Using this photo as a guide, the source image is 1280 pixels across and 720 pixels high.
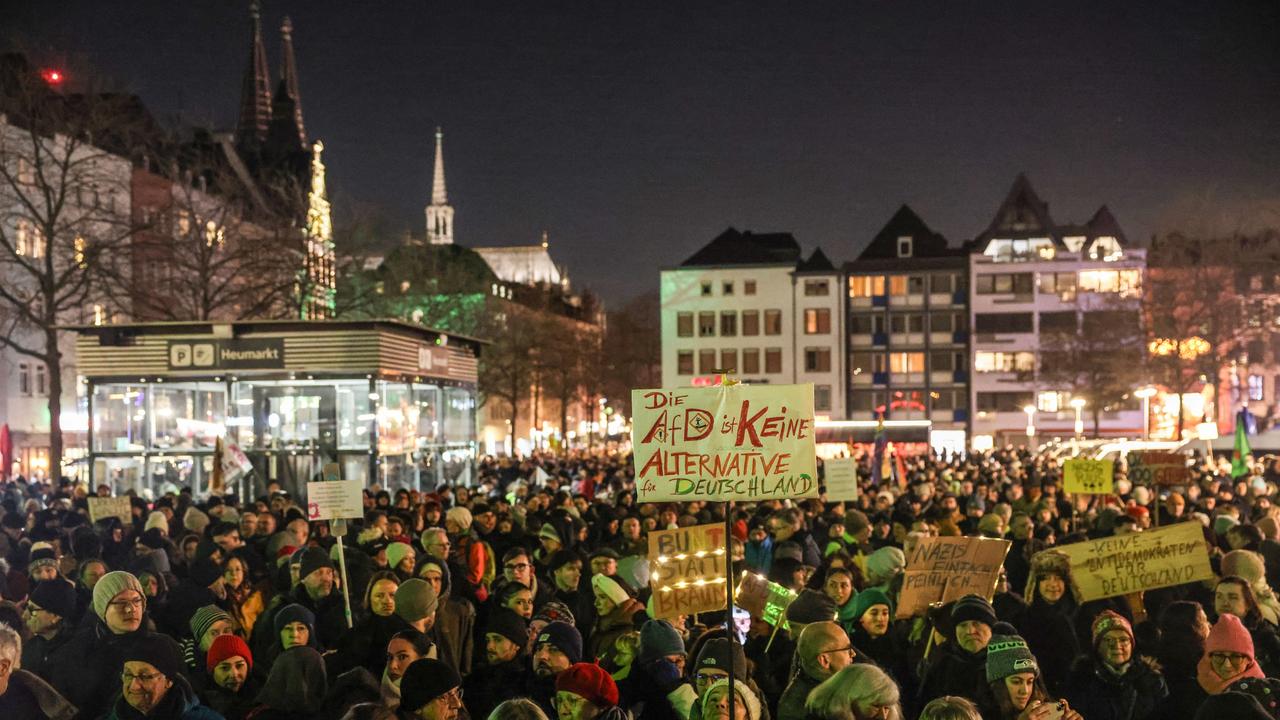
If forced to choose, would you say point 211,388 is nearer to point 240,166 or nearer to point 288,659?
point 288,659

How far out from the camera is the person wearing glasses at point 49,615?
8305mm

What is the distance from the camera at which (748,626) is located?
8.27 meters

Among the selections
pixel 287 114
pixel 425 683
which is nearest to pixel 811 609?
pixel 425 683

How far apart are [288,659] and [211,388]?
25607 mm

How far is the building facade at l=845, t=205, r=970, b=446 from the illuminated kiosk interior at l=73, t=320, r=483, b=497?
49.2 meters

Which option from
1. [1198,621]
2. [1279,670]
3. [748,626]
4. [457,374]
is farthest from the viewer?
[457,374]

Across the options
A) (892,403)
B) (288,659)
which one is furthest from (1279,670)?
(892,403)

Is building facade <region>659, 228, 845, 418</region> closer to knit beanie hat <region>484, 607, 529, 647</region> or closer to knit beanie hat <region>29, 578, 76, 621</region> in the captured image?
knit beanie hat <region>29, 578, 76, 621</region>

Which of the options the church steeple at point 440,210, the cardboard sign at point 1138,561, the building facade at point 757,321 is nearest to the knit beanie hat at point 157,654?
the cardboard sign at point 1138,561

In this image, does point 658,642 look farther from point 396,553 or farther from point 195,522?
point 195,522

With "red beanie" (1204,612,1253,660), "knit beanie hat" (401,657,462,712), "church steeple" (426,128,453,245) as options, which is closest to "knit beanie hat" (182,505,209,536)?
"knit beanie hat" (401,657,462,712)

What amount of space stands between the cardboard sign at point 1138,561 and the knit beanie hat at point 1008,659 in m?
2.34

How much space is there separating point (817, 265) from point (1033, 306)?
12.0m

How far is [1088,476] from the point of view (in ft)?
53.9
